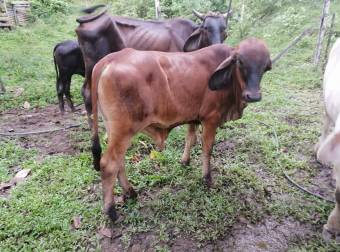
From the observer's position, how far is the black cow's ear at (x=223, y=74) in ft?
8.57

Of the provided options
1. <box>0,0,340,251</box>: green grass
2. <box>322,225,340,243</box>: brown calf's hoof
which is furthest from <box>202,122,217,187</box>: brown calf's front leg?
<box>322,225,340,243</box>: brown calf's hoof

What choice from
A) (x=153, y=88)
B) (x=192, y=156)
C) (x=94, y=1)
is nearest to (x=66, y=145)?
(x=192, y=156)

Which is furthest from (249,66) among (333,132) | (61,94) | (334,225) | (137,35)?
(61,94)

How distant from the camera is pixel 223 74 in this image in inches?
105

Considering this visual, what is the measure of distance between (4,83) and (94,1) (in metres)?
11.8

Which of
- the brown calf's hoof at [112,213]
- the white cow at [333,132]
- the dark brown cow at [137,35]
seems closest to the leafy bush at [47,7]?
the dark brown cow at [137,35]

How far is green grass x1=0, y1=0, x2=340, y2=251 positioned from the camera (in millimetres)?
2635

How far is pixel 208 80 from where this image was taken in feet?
9.05

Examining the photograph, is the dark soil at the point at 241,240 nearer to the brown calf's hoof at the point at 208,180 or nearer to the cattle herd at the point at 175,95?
the cattle herd at the point at 175,95

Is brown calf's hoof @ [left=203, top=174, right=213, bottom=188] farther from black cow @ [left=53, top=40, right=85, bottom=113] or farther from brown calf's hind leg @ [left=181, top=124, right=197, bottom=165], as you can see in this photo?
black cow @ [left=53, top=40, right=85, bottom=113]

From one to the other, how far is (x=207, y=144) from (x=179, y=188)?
0.55 meters

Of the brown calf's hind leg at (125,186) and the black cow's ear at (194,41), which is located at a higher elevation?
the black cow's ear at (194,41)

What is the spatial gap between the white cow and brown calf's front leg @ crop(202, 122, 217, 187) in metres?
0.93

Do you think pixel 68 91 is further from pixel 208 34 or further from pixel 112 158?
pixel 112 158
